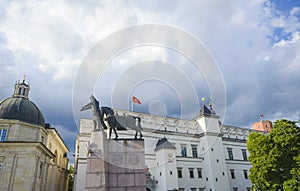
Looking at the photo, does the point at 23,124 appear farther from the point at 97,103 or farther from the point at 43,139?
the point at 97,103

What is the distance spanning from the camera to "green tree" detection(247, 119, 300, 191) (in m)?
23.0

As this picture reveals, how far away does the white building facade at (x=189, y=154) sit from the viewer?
3462 centimetres

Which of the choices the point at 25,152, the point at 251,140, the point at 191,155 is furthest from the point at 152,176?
the point at 25,152

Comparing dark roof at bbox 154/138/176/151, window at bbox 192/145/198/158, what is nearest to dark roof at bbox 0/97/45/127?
dark roof at bbox 154/138/176/151

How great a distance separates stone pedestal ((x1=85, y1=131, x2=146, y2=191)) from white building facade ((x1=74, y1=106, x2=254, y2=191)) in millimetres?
22481

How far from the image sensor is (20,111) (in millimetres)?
31469

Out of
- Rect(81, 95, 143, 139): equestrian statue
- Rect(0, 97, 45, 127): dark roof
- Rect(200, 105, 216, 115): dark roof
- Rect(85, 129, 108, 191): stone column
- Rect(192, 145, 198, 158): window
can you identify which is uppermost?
Rect(200, 105, 216, 115): dark roof

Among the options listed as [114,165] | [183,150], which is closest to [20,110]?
[114,165]

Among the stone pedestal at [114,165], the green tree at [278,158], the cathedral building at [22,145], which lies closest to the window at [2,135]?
the cathedral building at [22,145]

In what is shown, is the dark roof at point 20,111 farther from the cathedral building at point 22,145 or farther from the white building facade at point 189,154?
the white building facade at point 189,154

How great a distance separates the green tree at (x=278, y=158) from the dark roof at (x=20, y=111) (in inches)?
1195

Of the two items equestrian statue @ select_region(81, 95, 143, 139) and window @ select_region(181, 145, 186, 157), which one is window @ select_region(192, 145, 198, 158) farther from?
equestrian statue @ select_region(81, 95, 143, 139)

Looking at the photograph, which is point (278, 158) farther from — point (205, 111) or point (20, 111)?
point (20, 111)

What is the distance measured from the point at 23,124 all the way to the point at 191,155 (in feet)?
93.5
